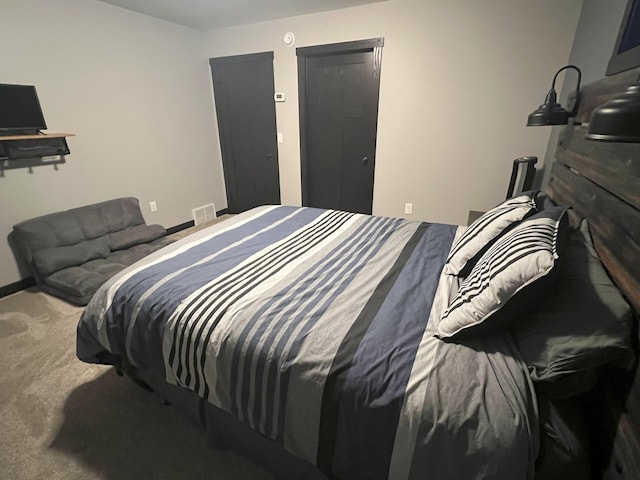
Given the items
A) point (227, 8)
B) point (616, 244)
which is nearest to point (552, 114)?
point (616, 244)

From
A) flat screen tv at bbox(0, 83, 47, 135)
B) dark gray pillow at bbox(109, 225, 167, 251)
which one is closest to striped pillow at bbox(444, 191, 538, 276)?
dark gray pillow at bbox(109, 225, 167, 251)

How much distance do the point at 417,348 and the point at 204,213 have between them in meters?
4.00

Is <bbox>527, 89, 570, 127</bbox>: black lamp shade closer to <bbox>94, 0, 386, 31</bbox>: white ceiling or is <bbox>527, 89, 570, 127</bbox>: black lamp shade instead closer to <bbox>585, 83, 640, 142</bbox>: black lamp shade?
<bbox>585, 83, 640, 142</bbox>: black lamp shade

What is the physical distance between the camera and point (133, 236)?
3070 mm

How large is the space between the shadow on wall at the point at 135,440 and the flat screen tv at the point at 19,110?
7.33 feet

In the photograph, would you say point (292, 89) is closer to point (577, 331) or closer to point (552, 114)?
point (552, 114)

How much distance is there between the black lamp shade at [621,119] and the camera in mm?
479

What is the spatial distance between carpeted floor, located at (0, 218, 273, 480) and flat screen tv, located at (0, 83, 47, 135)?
1.74 metres

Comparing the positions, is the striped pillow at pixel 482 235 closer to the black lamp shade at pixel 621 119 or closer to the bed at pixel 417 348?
the bed at pixel 417 348

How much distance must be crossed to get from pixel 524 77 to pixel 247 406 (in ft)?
11.1

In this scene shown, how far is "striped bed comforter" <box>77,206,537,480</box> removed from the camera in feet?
2.63

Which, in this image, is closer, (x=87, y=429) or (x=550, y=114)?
(x=87, y=429)

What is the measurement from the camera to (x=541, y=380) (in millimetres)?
829

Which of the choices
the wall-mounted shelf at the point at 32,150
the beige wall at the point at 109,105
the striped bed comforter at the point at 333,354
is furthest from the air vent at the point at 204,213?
the striped bed comforter at the point at 333,354
